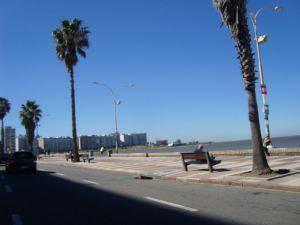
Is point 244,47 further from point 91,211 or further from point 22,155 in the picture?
point 22,155

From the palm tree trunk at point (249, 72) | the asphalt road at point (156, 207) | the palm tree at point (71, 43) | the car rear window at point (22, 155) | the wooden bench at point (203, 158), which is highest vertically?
the palm tree at point (71, 43)

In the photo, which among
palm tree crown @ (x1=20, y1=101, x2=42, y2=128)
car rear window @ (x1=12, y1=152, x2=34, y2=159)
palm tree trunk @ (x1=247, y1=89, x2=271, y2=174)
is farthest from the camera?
palm tree crown @ (x1=20, y1=101, x2=42, y2=128)

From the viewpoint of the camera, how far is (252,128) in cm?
1620

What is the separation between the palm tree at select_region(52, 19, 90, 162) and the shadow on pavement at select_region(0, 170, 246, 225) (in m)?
30.2

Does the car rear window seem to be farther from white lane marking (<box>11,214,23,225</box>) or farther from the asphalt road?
white lane marking (<box>11,214,23,225</box>)

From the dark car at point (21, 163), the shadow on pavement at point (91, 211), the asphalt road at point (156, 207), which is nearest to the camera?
the asphalt road at point (156, 207)

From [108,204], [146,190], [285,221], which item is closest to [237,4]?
[146,190]

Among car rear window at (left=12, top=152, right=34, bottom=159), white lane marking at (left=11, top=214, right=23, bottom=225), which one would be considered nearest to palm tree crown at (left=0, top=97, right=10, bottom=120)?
car rear window at (left=12, top=152, right=34, bottom=159)

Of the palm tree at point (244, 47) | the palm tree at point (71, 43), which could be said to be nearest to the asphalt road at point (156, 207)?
the palm tree at point (244, 47)

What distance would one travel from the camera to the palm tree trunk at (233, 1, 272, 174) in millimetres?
15992

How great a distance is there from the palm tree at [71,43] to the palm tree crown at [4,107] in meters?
59.8

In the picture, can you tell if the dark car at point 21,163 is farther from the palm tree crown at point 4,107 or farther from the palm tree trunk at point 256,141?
the palm tree crown at point 4,107

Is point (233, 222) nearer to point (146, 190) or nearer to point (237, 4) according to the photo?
point (146, 190)

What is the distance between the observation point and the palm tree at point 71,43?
4441cm
